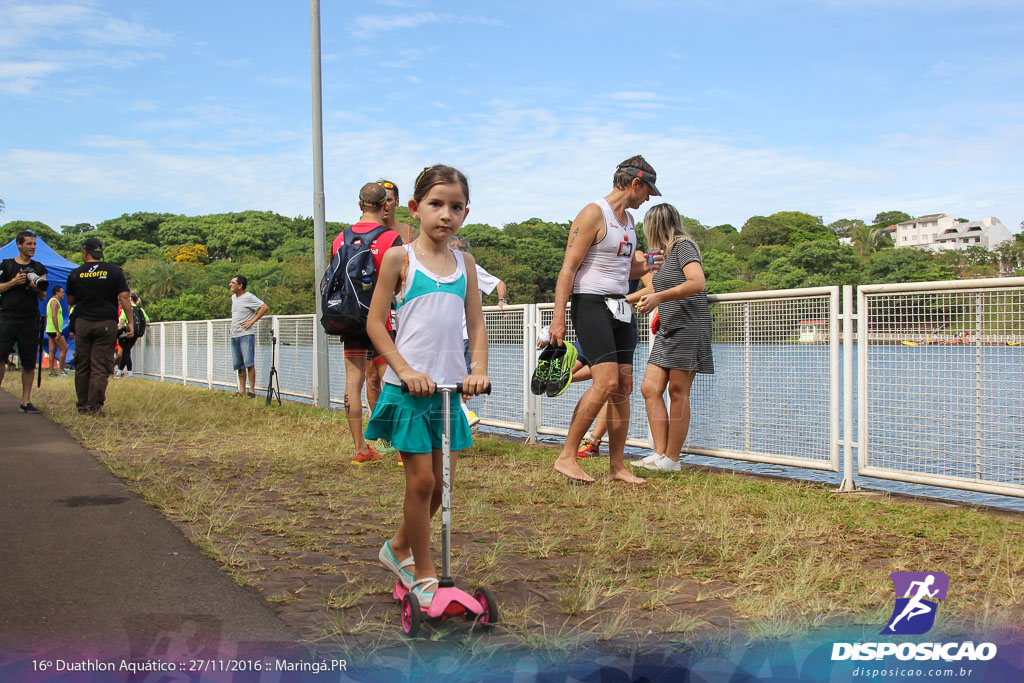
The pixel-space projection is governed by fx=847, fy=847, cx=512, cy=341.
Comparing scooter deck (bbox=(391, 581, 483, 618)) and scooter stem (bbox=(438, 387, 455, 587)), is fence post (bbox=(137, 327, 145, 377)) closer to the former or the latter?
scooter stem (bbox=(438, 387, 455, 587))

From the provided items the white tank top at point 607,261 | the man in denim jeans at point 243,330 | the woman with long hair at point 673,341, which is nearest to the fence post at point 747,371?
the woman with long hair at point 673,341

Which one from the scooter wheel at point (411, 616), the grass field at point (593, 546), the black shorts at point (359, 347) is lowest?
the grass field at point (593, 546)

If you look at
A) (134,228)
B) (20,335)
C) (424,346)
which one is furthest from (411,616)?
(134,228)

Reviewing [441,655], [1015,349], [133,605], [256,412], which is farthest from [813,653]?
[256,412]

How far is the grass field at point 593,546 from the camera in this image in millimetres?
3086

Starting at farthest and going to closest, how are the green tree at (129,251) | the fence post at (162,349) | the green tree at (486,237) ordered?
the green tree at (129,251) → the green tree at (486,237) → the fence post at (162,349)

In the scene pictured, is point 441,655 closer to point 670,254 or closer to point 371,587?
point 371,587

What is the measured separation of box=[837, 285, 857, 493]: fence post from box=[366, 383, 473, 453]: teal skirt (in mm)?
3655

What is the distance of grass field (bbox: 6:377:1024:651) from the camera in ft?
10.1

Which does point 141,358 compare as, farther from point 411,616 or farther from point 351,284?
point 411,616

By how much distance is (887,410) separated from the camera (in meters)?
5.73

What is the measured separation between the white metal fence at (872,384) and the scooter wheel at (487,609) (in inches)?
144

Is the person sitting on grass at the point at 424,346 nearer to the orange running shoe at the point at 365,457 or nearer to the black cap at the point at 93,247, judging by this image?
the orange running shoe at the point at 365,457

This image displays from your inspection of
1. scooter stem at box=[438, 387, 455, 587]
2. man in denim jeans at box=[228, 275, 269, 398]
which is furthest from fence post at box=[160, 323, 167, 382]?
scooter stem at box=[438, 387, 455, 587]
